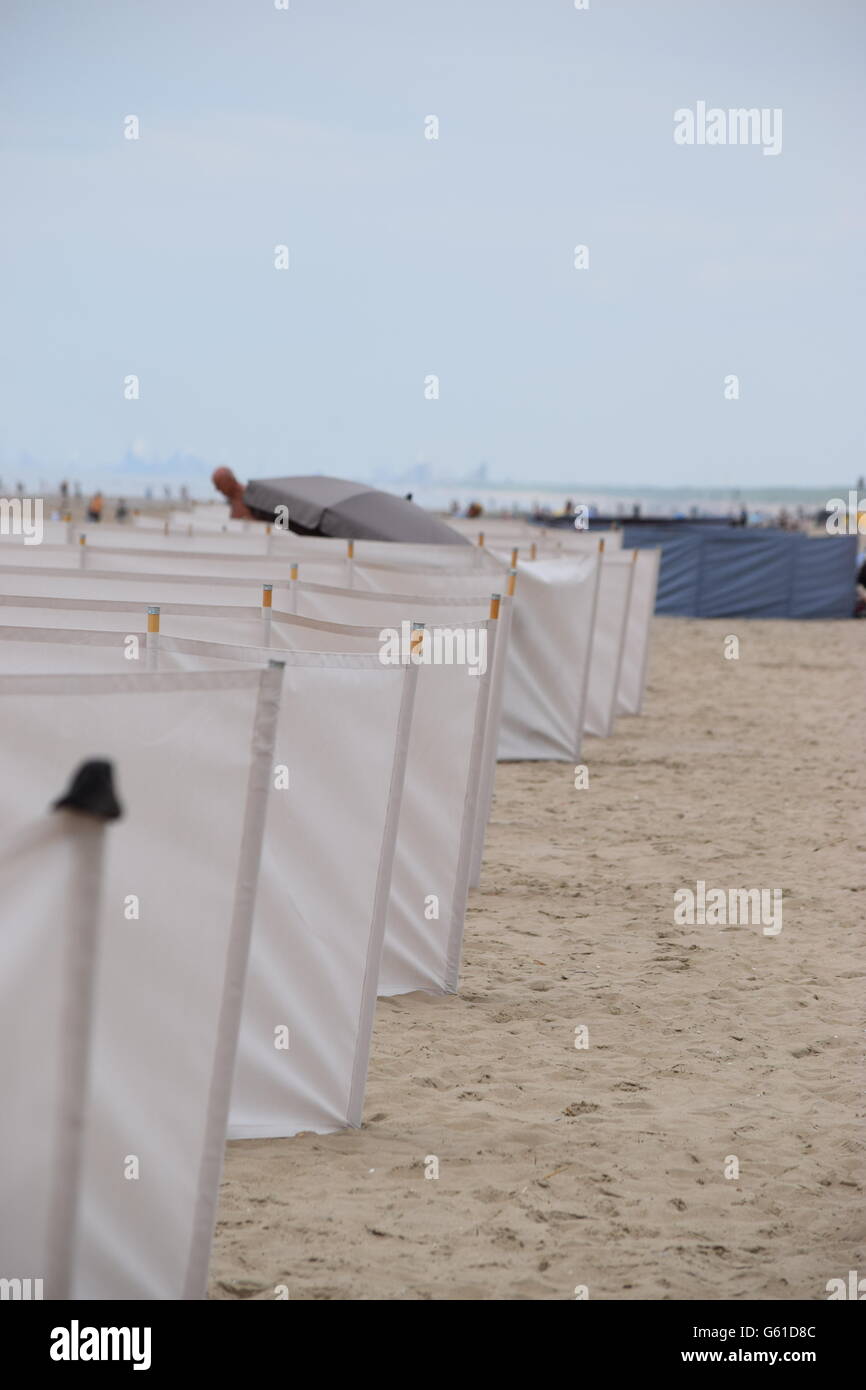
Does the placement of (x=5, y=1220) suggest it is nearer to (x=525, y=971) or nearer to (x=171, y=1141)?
(x=171, y=1141)

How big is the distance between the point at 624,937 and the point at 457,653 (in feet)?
6.09

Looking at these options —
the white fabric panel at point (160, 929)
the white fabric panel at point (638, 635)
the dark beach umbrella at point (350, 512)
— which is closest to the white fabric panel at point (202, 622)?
the white fabric panel at point (160, 929)

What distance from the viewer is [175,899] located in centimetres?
280

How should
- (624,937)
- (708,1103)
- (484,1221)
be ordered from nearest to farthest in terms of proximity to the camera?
(484,1221)
(708,1103)
(624,937)

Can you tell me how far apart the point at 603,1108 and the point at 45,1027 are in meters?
2.73

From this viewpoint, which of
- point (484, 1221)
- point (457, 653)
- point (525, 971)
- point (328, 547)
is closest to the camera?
point (484, 1221)

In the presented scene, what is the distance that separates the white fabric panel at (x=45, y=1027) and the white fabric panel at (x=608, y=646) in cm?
1064

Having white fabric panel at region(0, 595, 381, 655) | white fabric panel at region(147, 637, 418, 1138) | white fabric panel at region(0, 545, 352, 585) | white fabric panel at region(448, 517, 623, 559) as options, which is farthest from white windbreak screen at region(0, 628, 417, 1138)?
white fabric panel at region(448, 517, 623, 559)

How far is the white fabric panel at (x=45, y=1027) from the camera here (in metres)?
2.35

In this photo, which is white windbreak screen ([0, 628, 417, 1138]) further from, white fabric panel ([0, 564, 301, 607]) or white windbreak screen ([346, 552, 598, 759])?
white windbreak screen ([346, 552, 598, 759])

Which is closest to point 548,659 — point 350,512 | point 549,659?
point 549,659
